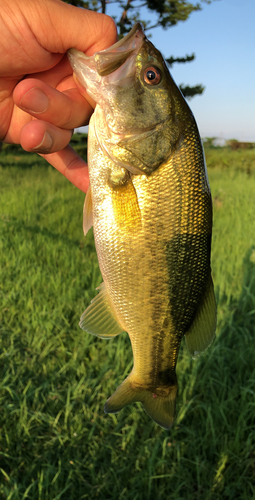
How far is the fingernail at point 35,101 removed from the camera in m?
1.71

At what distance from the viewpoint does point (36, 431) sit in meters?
2.74

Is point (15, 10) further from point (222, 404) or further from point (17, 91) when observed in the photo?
point (222, 404)

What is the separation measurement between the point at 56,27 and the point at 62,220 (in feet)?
15.1

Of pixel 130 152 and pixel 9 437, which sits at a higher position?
pixel 130 152

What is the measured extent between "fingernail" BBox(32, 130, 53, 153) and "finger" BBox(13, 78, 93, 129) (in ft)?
0.30

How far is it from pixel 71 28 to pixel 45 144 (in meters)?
0.54

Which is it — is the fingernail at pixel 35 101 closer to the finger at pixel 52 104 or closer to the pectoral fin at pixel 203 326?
the finger at pixel 52 104

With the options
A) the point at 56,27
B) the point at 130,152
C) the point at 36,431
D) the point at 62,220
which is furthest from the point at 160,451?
the point at 62,220

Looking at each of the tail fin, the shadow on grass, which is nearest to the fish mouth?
the tail fin

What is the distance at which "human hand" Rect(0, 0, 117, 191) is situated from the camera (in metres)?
1.71

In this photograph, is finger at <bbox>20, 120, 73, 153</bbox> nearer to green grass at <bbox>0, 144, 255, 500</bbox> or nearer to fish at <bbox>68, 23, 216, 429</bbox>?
fish at <bbox>68, 23, 216, 429</bbox>

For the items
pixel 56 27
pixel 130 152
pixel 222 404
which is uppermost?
pixel 56 27

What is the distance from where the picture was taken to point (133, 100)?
5.21 ft

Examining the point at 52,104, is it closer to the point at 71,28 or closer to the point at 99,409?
the point at 71,28
